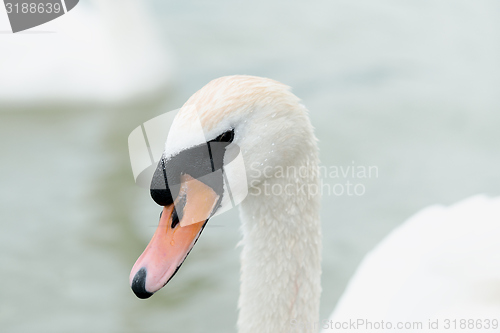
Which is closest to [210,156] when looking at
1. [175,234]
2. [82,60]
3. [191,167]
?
[191,167]

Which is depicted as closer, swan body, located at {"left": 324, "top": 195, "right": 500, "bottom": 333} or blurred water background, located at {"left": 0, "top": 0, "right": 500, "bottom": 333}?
swan body, located at {"left": 324, "top": 195, "right": 500, "bottom": 333}

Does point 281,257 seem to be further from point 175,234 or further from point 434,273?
point 434,273

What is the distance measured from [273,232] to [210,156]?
0.47m

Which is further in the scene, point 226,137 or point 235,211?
point 235,211

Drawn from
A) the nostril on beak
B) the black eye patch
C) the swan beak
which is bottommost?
the nostril on beak

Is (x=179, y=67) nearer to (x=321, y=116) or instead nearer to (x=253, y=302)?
(x=321, y=116)

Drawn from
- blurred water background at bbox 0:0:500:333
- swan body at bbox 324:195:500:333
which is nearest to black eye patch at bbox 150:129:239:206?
swan body at bbox 324:195:500:333

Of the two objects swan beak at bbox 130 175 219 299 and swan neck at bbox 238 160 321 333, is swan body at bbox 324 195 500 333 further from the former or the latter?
swan beak at bbox 130 175 219 299

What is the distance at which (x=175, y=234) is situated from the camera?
203cm

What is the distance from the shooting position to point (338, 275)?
3.82 metres

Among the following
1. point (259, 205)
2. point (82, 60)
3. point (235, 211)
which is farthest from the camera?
point (82, 60)

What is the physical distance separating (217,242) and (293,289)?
155 centimetres

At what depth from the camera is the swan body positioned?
2.94 meters

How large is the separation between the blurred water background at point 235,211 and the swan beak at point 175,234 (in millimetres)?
1516
